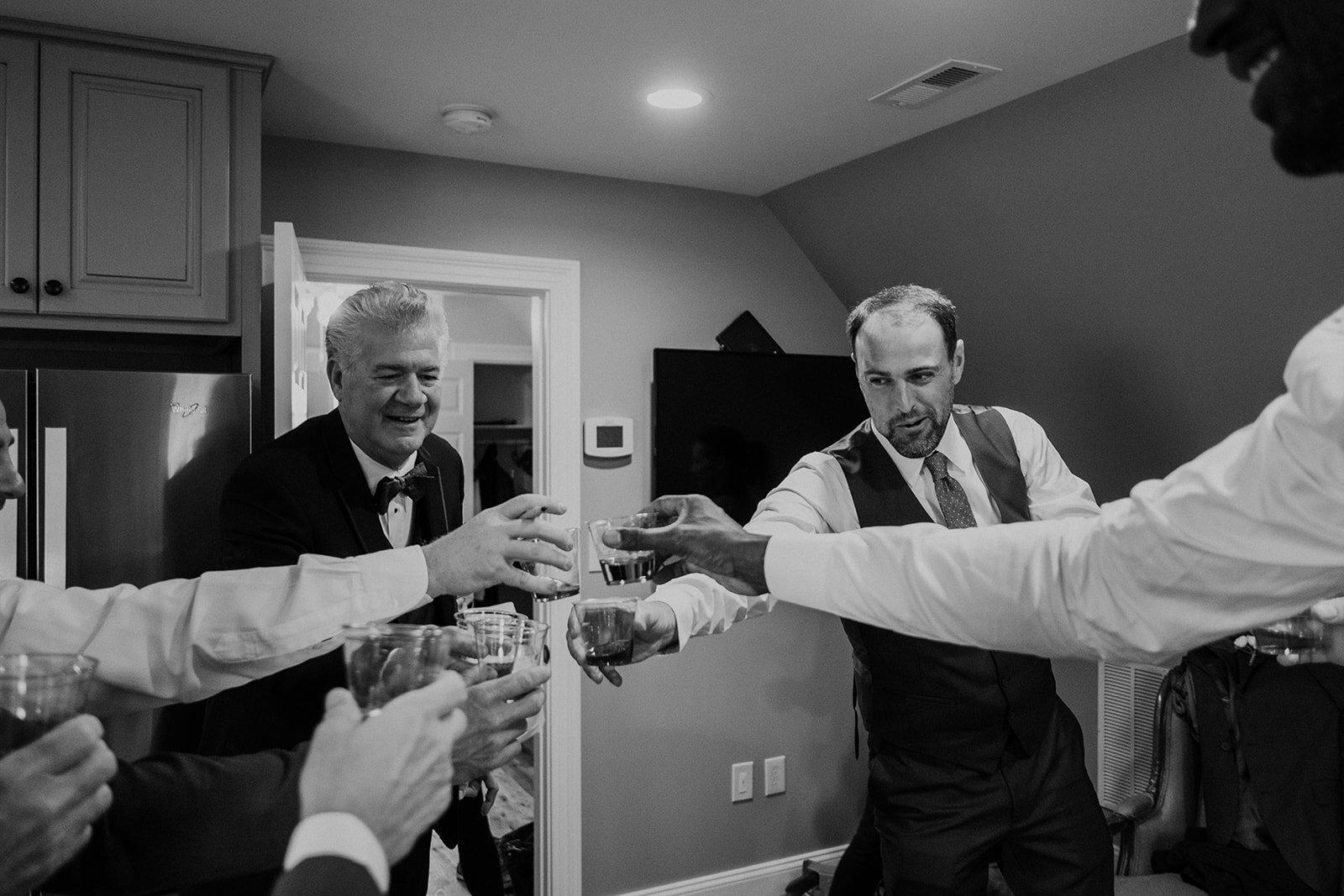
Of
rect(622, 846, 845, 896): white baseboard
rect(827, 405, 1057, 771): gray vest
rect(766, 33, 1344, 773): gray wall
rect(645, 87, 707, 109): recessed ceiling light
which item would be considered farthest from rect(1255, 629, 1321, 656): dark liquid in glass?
rect(622, 846, 845, 896): white baseboard

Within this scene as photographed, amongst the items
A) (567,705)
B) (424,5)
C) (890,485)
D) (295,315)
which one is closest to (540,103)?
(424,5)

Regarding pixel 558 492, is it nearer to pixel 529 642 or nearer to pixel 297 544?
pixel 297 544

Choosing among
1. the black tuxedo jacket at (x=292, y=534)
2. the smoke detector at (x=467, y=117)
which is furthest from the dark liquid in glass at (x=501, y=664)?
the smoke detector at (x=467, y=117)

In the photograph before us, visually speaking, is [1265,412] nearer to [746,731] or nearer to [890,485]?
[890,485]

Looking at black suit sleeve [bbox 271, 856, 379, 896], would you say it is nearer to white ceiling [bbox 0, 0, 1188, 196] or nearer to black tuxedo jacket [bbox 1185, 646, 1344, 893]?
white ceiling [bbox 0, 0, 1188, 196]

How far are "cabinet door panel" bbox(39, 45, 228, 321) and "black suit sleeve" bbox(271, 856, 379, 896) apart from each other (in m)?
2.05

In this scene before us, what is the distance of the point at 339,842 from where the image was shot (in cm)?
87

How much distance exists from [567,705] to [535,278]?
4.97 feet

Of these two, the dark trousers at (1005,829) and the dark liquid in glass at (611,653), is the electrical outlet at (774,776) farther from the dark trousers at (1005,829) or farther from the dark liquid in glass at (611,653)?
the dark liquid in glass at (611,653)

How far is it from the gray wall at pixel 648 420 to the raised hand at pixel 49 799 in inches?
104

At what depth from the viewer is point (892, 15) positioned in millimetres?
2295

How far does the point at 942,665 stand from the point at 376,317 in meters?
1.47

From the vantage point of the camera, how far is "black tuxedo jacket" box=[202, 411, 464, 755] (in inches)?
78.1

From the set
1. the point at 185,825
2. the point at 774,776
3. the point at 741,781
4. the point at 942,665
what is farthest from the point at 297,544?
the point at 774,776
